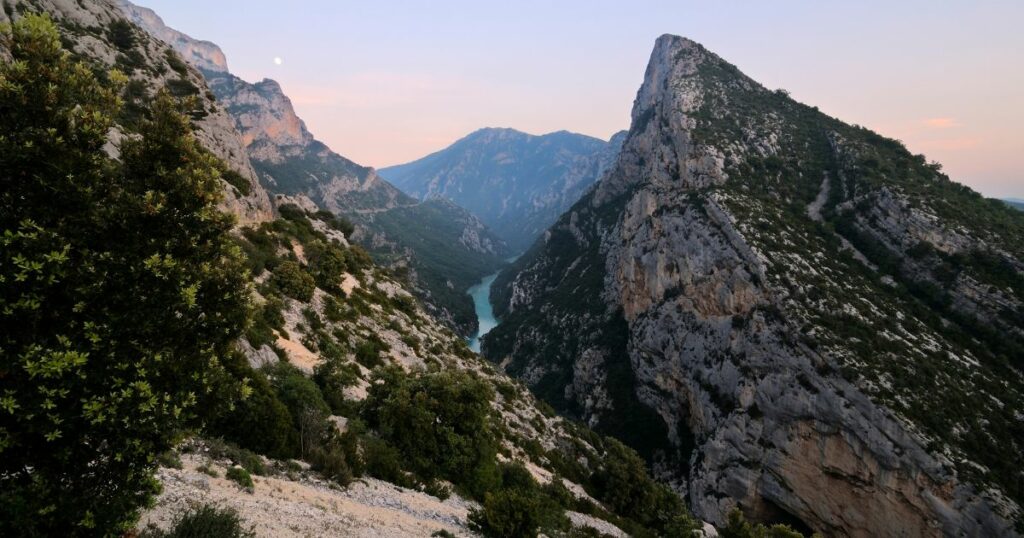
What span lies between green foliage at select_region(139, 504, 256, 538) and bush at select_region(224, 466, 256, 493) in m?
1.95

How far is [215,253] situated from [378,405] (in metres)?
13.1

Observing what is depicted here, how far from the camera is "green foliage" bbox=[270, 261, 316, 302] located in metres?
27.0

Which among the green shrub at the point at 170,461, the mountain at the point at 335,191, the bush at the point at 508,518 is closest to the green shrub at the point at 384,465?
the bush at the point at 508,518

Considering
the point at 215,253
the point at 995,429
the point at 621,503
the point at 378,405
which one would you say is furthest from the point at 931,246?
the point at 215,253

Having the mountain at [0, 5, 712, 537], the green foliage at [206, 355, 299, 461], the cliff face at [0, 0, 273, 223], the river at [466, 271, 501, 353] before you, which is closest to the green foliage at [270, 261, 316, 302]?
the cliff face at [0, 0, 273, 223]

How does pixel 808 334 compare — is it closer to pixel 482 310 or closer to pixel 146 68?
pixel 146 68

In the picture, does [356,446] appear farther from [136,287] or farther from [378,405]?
[136,287]

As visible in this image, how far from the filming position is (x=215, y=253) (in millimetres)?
7145

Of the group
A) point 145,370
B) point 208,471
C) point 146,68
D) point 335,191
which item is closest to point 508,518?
point 208,471

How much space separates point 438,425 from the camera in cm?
1806

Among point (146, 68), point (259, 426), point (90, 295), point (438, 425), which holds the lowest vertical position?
point (438, 425)

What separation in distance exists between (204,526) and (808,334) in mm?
43745

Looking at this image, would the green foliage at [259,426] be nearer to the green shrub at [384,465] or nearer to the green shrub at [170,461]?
the green shrub at [170,461]

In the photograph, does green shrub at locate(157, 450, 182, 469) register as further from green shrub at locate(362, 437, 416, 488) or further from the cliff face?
the cliff face
